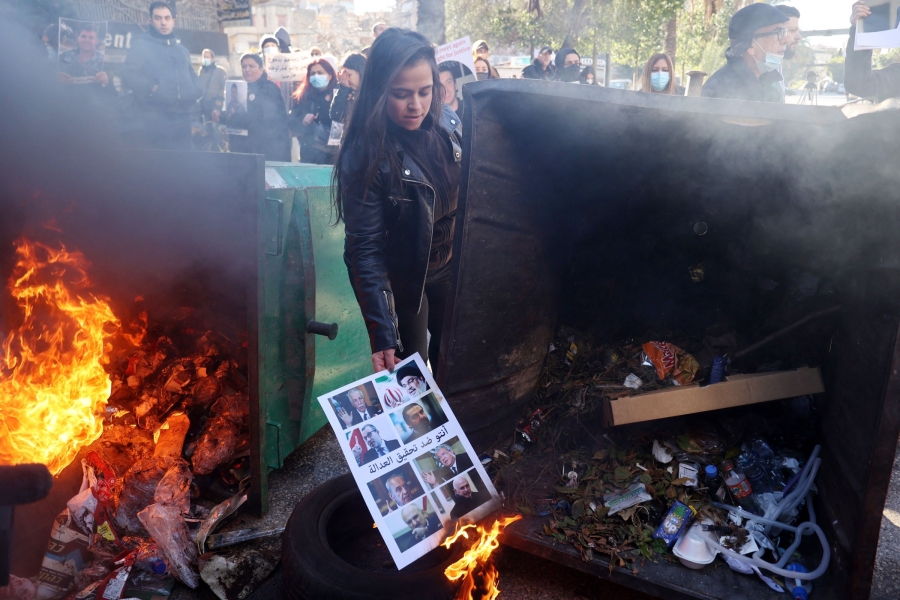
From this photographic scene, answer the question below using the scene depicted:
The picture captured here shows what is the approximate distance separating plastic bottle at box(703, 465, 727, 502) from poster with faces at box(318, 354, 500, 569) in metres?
0.95

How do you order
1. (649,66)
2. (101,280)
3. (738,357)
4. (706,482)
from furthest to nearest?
(649,66), (101,280), (738,357), (706,482)

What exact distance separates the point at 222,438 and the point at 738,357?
2688 millimetres

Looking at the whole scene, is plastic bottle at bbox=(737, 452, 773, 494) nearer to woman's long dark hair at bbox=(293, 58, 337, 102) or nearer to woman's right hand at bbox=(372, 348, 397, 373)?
woman's right hand at bbox=(372, 348, 397, 373)

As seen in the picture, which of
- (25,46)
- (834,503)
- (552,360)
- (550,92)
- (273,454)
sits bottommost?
(273,454)

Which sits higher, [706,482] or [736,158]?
[736,158]

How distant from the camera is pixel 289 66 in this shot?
27.2ft

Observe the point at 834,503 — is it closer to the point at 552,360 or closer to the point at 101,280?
the point at 552,360

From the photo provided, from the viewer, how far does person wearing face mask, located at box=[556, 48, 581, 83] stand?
8.34 m

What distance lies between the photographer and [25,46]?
10.2ft

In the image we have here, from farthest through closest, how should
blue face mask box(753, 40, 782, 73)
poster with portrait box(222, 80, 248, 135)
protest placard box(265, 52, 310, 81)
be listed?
protest placard box(265, 52, 310, 81), poster with portrait box(222, 80, 248, 135), blue face mask box(753, 40, 782, 73)

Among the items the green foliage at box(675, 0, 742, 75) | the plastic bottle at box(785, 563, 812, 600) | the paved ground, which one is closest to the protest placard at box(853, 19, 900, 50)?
the paved ground

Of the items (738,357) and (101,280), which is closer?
(738,357)

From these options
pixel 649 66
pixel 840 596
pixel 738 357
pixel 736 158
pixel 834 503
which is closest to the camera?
pixel 840 596

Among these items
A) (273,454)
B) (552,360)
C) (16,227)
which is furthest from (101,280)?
(552,360)
